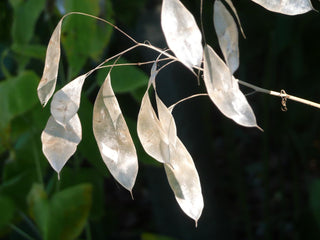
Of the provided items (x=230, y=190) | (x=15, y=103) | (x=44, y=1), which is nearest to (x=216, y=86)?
(x=15, y=103)

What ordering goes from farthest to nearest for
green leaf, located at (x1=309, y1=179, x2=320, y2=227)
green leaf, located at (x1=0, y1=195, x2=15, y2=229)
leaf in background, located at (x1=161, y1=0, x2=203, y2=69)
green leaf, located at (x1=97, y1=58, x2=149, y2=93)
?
green leaf, located at (x1=309, y1=179, x2=320, y2=227) → green leaf, located at (x1=0, y1=195, x2=15, y2=229) → green leaf, located at (x1=97, y1=58, x2=149, y2=93) → leaf in background, located at (x1=161, y1=0, x2=203, y2=69)

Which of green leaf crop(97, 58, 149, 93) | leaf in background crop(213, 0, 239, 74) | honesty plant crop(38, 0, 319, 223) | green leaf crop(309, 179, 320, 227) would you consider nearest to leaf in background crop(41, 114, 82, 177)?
honesty plant crop(38, 0, 319, 223)

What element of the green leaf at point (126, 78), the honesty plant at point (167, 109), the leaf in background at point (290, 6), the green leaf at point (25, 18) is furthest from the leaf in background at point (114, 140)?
the green leaf at point (25, 18)

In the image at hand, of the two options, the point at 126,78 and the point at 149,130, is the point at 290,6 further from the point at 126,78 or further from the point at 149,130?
the point at 126,78

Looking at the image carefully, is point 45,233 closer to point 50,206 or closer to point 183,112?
point 50,206

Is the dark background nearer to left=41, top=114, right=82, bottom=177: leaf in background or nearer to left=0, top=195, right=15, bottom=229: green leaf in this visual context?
Result: left=0, top=195, right=15, bottom=229: green leaf

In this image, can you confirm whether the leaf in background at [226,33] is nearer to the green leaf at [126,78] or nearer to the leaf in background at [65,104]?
the leaf in background at [65,104]
